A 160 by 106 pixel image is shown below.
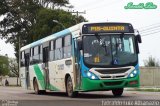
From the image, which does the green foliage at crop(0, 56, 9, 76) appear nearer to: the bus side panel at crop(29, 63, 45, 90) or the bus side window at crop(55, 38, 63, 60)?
the bus side panel at crop(29, 63, 45, 90)

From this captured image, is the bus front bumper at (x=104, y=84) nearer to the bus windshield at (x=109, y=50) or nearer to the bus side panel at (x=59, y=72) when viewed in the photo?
the bus windshield at (x=109, y=50)

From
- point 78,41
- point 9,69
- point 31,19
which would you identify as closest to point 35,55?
point 78,41

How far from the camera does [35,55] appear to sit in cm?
3194

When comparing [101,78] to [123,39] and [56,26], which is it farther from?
[56,26]

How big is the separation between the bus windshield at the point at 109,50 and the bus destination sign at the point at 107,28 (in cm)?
23

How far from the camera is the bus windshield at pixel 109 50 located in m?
22.4

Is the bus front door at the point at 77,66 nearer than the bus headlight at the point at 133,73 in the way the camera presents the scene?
No

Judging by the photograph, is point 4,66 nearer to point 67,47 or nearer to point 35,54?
point 35,54

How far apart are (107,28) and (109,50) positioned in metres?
1.07

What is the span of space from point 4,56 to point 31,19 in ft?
272

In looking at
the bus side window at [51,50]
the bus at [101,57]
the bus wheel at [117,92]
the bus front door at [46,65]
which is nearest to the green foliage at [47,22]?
the bus front door at [46,65]

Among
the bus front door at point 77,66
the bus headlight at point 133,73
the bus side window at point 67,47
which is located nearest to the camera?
the bus headlight at point 133,73

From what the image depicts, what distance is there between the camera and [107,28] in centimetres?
2300

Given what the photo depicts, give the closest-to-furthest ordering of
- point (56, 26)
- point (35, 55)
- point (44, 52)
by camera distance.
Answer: point (44, 52), point (35, 55), point (56, 26)
